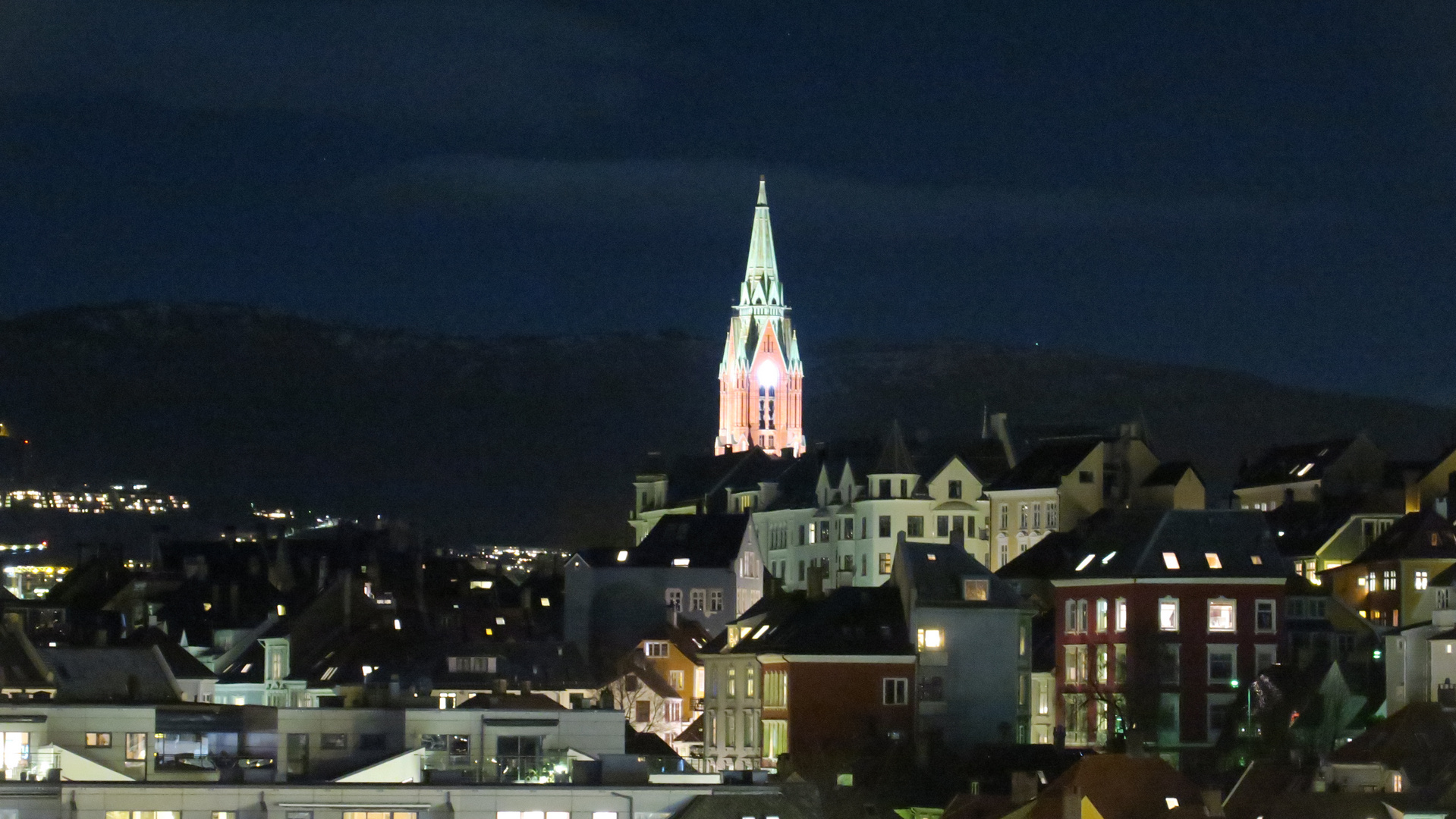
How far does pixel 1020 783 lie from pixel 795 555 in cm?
6751

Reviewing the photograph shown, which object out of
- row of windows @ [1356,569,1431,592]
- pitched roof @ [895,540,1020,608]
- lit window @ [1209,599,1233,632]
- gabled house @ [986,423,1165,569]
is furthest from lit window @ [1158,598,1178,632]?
gabled house @ [986,423,1165,569]

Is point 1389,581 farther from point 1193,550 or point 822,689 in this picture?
point 822,689

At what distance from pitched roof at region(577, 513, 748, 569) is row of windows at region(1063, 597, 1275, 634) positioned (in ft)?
96.4

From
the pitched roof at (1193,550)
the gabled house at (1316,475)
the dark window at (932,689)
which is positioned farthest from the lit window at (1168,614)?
the gabled house at (1316,475)

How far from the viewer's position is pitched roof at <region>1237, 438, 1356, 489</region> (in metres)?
145

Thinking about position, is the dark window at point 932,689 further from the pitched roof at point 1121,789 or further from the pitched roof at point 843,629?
the pitched roof at point 1121,789

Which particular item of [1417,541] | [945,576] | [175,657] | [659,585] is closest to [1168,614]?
[945,576]

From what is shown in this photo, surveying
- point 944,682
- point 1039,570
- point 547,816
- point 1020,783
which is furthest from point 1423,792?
point 1039,570

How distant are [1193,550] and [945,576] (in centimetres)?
891

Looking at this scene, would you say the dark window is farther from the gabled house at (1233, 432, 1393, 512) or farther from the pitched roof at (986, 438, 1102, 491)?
the gabled house at (1233, 432, 1393, 512)

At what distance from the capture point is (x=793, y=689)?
347 feet

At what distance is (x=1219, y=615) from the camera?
11031 cm

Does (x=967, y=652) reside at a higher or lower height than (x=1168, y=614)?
lower

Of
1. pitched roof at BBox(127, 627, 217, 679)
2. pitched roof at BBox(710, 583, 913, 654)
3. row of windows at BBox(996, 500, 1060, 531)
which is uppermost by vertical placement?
row of windows at BBox(996, 500, 1060, 531)
